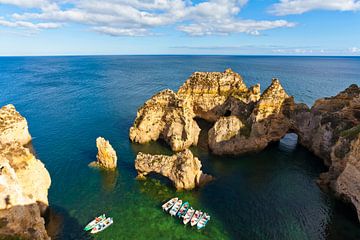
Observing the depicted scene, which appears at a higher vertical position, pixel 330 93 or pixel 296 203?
pixel 330 93

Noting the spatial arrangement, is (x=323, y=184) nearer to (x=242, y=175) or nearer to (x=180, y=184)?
(x=242, y=175)

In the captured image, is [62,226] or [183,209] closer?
[62,226]

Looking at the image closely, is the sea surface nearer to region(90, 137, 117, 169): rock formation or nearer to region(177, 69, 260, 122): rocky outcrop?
region(90, 137, 117, 169): rock formation

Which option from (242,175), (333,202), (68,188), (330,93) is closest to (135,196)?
(68,188)

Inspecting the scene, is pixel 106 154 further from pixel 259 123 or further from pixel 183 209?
pixel 259 123

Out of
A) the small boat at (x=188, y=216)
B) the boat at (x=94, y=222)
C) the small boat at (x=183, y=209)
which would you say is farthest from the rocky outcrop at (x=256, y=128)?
the boat at (x=94, y=222)

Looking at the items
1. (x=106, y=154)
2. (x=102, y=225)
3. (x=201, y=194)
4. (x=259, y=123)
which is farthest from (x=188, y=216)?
(x=259, y=123)

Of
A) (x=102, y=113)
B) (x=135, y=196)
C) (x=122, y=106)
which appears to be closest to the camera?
(x=135, y=196)
